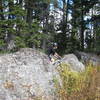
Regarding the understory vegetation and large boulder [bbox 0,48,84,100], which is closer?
large boulder [bbox 0,48,84,100]

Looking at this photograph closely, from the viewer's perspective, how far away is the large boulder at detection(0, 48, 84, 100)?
4.53 meters

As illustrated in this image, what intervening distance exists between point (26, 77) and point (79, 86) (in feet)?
3.17

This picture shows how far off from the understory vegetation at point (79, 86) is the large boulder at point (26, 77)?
158mm

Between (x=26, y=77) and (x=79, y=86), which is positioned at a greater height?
(x=26, y=77)

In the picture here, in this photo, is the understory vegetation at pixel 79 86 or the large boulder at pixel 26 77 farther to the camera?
the understory vegetation at pixel 79 86

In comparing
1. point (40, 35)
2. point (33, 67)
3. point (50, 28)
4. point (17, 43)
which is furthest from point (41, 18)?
point (33, 67)

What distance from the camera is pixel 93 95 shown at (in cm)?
476

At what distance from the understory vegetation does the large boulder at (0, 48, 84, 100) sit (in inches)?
6.2

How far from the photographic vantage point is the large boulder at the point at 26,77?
453 centimetres

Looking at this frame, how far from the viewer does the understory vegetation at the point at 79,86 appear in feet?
15.5

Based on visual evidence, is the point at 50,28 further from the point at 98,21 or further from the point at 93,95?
the point at 93,95

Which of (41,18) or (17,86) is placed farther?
(41,18)

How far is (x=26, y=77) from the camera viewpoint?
187 inches

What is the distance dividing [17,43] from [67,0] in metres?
15.8
